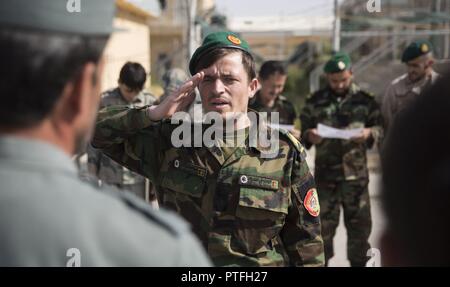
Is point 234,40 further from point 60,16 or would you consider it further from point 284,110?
point 284,110

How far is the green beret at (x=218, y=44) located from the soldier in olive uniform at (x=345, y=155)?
2499mm

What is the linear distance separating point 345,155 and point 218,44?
2719 millimetres

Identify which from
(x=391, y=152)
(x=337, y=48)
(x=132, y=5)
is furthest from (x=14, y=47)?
(x=132, y=5)

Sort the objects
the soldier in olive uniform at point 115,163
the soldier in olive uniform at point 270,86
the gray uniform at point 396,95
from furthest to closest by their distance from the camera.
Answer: the soldier in olive uniform at point 270,86, the soldier in olive uniform at point 115,163, the gray uniform at point 396,95

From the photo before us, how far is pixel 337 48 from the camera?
29.2 feet

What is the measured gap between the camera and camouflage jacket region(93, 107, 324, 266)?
2.02 meters

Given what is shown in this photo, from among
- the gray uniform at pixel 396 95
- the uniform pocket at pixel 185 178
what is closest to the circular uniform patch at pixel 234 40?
the uniform pocket at pixel 185 178

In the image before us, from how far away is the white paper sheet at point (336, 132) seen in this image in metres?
4.59

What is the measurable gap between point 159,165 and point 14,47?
1.38 m

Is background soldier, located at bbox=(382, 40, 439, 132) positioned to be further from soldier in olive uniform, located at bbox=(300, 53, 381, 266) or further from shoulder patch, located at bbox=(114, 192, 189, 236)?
shoulder patch, located at bbox=(114, 192, 189, 236)

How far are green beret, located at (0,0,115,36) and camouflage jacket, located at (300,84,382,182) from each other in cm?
395

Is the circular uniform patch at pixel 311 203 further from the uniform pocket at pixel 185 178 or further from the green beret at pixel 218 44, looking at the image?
the green beret at pixel 218 44

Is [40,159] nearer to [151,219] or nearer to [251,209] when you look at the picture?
[151,219]

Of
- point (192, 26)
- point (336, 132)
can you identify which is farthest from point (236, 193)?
point (192, 26)
